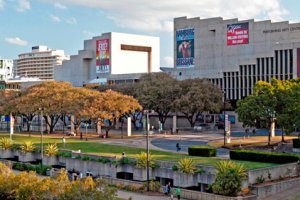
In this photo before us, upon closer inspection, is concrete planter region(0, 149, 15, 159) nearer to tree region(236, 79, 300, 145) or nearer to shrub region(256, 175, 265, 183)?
tree region(236, 79, 300, 145)

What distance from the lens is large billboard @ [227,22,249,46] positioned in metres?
122

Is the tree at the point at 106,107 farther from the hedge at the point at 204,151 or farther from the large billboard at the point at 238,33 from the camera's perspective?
the large billboard at the point at 238,33

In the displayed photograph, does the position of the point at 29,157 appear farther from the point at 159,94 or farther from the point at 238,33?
the point at 238,33

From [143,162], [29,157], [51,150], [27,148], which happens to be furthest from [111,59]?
[143,162]

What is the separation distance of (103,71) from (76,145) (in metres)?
91.7

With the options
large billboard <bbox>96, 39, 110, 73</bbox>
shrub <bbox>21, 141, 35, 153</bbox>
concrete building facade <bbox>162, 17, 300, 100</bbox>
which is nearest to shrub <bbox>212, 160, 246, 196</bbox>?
shrub <bbox>21, 141, 35, 153</bbox>

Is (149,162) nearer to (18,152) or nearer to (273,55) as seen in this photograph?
(18,152)

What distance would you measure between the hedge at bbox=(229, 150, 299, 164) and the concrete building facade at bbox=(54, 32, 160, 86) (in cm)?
9672

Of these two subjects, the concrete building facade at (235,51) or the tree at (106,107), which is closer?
the tree at (106,107)

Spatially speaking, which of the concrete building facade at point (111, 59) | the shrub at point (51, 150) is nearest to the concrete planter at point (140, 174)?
the shrub at point (51, 150)

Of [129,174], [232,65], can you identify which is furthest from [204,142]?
[232,65]

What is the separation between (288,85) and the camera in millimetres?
69688

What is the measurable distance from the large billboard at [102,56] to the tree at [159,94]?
49.3 m

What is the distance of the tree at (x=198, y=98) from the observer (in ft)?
338
